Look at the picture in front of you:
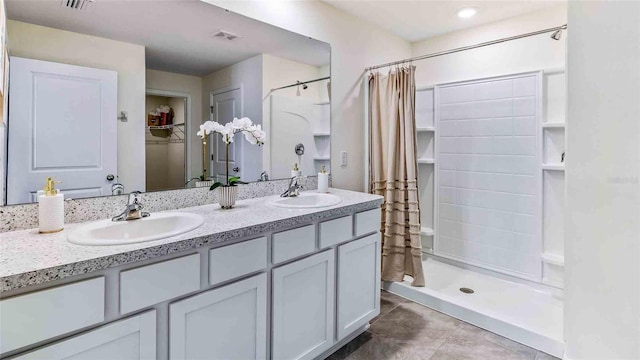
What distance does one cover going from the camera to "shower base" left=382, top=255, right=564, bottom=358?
6.39ft

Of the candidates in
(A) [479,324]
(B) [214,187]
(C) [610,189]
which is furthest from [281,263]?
(A) [479,324]

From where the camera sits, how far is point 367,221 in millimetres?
1941

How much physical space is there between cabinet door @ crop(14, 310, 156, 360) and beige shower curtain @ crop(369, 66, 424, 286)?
6.37 feet

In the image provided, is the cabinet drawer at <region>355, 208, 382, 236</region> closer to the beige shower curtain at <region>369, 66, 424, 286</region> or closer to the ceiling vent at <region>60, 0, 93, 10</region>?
the beige shower curtain at <region>369, 66, 424, 286</region>

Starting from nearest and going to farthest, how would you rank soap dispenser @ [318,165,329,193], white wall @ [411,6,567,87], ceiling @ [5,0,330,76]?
ceiling @ [5,0,330,76]
soap dispenser @ [318,165,329,193]
white wall @ [411,6,567,87]

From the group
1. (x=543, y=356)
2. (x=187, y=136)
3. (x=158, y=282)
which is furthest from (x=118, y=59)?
(x=543, y=356)

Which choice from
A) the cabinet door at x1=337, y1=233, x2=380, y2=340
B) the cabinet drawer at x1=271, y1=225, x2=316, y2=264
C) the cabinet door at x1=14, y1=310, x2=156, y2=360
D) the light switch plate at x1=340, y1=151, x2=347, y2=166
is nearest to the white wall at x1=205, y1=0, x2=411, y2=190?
the light switch plate at x1=340, y1=151, x2=347, y2=166

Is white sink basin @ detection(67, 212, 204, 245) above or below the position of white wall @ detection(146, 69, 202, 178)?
below

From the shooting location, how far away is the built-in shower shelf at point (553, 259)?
8.01 ft

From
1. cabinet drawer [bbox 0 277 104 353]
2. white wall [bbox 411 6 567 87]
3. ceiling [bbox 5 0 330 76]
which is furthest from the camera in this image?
white wall [bbox 411 6 567 87]

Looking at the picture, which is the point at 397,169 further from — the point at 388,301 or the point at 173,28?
the point at 173,28

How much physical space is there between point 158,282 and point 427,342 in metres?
1.67

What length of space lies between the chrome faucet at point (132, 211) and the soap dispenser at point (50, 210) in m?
0.18

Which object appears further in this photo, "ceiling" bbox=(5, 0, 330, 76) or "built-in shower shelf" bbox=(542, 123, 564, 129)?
"built-in shower shelf" bbox=(542, 123, 564, 129)
